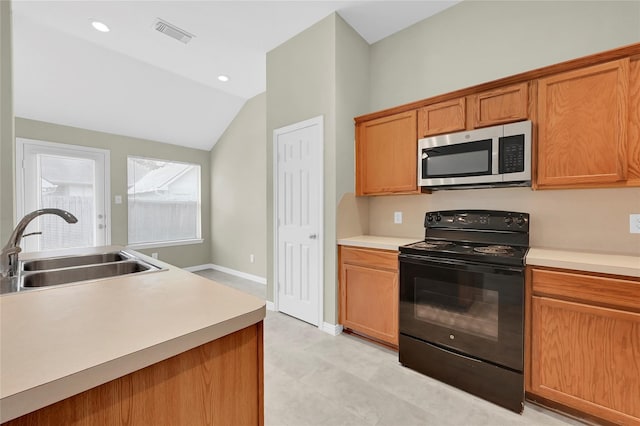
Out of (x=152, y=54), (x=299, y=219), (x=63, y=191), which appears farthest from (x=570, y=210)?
(x=63, y=191)

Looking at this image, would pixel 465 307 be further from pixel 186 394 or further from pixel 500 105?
pixel 186 394

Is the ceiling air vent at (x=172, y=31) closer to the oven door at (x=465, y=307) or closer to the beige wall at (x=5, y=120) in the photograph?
the beige wall at (x=5, y=120)

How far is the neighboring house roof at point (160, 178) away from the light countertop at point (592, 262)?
5297mm

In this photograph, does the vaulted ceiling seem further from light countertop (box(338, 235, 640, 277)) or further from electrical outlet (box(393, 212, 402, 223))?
light countertop (box(338, 235, 640, 277))

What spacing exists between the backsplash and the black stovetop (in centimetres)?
10

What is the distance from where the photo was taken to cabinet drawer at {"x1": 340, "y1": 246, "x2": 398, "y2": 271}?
2320mm

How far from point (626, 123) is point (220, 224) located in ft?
17.2

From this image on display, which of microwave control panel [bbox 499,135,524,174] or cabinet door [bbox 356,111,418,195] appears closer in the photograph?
microwave control panel [bbox 499,135,524,174]

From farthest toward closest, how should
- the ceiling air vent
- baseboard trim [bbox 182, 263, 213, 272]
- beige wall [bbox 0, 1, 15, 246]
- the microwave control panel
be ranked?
baseboard trim [bbox 182, 263, 213, 272]
the ceiling air vent
the microwave control panel
beige wall [bbox 0, 1, 15, 246]

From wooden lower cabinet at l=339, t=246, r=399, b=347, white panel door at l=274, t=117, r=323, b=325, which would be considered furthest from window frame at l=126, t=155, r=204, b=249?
wooden lower cabinet at l=339, t=246, r=399, b=347

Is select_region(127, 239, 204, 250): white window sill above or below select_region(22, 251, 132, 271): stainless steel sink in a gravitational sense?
below

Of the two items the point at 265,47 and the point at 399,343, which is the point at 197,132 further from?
the point at 399,343

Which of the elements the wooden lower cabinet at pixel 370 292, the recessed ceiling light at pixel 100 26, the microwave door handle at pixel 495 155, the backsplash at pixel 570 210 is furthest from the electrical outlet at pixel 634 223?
the recessed ceiling light at pixel 100 26

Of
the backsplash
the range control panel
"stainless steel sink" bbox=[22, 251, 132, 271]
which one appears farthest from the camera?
the range control panel
